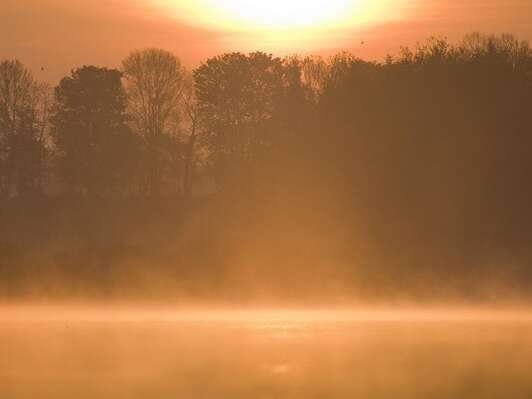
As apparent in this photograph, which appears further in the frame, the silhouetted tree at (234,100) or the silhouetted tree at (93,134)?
the silhouetted tree at (93,134)

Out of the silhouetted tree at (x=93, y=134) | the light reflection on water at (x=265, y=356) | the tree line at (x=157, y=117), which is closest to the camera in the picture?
the light reflection on water at (x=265, y=356)

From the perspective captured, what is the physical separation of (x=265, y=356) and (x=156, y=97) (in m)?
57.0

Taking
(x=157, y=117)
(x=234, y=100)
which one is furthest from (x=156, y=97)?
(x=234, y=100)

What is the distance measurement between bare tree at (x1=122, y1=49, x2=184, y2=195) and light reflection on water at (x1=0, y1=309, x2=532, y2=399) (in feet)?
150

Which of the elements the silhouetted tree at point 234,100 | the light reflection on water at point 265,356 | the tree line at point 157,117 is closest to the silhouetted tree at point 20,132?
the tree line at point 157,117

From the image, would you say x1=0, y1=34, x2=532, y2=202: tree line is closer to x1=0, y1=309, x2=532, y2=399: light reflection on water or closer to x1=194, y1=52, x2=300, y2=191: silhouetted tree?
x1=194, y1=52, x2=300, y2=191: silhouetted tree

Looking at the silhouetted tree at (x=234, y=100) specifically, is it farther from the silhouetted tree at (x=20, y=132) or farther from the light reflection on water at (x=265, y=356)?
the light reflection on water at (x=265, y=356)

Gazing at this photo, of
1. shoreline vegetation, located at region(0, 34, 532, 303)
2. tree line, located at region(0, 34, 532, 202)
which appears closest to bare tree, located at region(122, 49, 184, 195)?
tree line, located at region(0, 34, 532, 202)

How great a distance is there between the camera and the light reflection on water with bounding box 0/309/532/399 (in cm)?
2330

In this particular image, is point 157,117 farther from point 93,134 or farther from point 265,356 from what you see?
point 265,356

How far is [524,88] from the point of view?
5391 cm

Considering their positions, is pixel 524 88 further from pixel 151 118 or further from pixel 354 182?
pixel 151 118

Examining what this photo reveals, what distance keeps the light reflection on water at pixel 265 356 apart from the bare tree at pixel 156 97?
45.7 m

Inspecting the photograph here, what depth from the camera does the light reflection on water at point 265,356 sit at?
23297 millimetres
